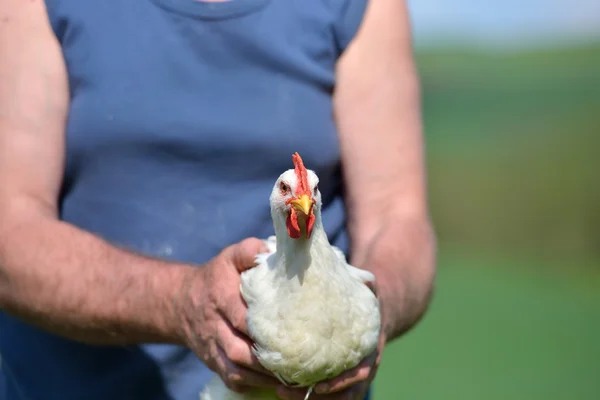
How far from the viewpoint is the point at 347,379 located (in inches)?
73.2

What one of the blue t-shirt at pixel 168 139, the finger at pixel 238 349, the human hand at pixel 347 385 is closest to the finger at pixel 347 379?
the human hand at pixel 347 385

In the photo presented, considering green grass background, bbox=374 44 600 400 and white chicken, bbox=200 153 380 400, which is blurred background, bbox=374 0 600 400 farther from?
white chicken, bbox=200 153 380 400

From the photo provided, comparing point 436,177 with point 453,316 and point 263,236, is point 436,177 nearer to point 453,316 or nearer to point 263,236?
point 453,316

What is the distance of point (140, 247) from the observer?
220cm

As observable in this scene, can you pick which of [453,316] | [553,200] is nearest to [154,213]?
[453,316]

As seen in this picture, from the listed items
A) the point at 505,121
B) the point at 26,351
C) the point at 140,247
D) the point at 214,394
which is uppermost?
the point at 140,247

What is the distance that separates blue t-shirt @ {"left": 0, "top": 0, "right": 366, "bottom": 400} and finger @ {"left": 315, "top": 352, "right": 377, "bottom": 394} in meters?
0.42

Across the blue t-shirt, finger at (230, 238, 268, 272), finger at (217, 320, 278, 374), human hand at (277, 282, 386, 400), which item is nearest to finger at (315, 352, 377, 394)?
human hand at (277, 282, 386, 400)

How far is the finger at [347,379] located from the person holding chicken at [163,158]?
0.15m

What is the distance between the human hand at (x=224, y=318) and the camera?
184 centimetres

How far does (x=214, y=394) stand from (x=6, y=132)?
0.74m

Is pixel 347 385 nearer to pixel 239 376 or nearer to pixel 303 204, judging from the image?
pixel 239 376

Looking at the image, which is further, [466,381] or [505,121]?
[505,121]

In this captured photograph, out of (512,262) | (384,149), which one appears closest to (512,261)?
(512,262)
